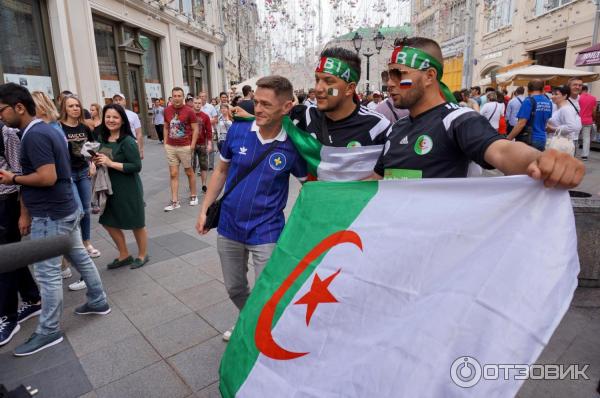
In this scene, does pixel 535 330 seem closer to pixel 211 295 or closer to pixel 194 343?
pixel 194 343

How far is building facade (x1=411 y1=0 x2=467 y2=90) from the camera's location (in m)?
28.8

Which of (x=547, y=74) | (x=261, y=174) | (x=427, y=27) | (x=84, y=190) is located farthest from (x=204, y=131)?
(x=427, y=27)

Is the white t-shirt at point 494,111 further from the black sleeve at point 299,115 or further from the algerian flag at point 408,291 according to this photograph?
the algerian flag at point 408,291

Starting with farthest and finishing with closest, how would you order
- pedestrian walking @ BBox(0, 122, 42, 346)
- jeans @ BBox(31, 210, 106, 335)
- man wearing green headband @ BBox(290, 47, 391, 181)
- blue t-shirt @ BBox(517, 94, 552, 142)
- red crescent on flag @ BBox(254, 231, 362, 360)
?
blue t-shirt @ BBox(517, 94, 552, 142), pedestrian walking @ BBox(0, 122, 42, 346), jeans @ BBox(31, 210, 106, 335), man wearing green headband @ BBox(290, 47, 391, 181), red crescent on flag @ BBox(254, 231, 362, 360)

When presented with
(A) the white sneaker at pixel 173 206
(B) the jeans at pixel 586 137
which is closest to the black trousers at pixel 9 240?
(A) the white sneaker at pixel 173 206

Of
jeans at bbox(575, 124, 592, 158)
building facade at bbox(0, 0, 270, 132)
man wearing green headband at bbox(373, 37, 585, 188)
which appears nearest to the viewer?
man wearing green headband at bbox(373, 37, 585, 188)

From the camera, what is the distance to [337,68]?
2377 millimetres

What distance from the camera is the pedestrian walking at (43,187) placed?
9.64ft

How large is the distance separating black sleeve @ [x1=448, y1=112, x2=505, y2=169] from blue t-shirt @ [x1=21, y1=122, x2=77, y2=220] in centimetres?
282

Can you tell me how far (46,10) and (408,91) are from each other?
13.1 metres

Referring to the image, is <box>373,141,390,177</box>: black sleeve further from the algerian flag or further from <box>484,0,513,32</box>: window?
<box>484,0,513,32</box>: window

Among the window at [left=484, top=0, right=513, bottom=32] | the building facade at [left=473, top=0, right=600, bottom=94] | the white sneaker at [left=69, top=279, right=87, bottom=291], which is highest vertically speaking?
the window at [left=484, top=0, right=513, bottom=32]

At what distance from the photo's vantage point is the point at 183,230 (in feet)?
19.7

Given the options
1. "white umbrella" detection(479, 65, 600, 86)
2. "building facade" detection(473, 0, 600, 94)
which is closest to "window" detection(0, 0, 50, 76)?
"white umbrella" detection(479, 65, 600, 86)
